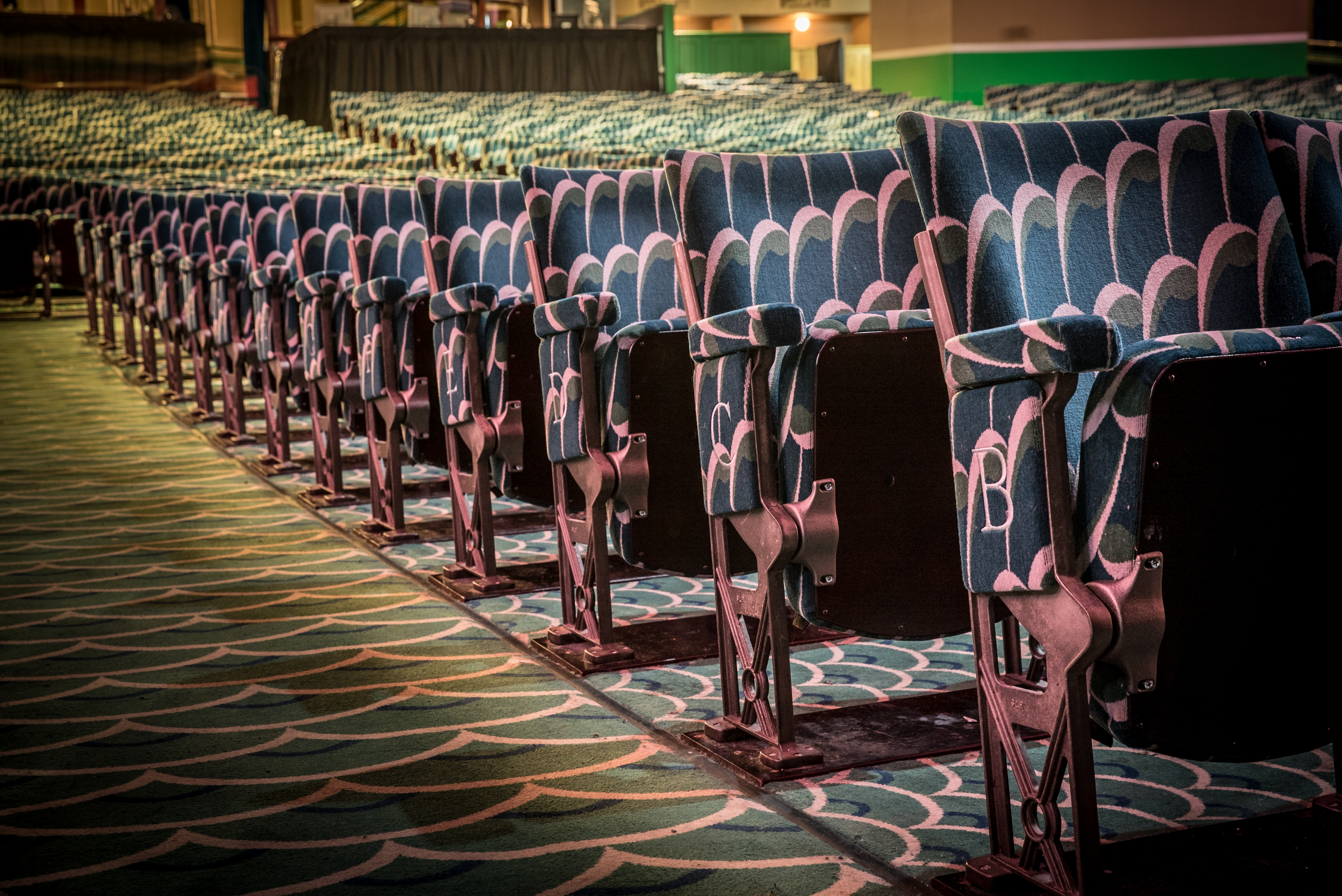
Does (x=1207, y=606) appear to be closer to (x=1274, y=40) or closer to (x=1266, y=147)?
(x=1266, y=147)

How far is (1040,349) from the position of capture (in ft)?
3.84

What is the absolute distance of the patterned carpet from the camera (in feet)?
4.98

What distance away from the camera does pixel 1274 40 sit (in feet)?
53.6

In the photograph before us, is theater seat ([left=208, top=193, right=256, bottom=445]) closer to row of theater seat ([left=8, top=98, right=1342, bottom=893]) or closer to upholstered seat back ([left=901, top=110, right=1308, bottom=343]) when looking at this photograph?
row of theater seat ([left=8, top=98, right=1342, bottom=893])

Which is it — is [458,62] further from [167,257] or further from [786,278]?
[786,278]

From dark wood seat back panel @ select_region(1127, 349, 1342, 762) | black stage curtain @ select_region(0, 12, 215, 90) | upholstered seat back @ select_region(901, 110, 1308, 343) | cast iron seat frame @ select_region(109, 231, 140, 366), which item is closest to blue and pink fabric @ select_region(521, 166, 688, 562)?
upholstered seat back @ select_region(901, 110, 1308, 343)

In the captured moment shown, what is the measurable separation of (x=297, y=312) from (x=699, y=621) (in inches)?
77.6

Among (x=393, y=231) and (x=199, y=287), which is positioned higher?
(x=393, y=231)

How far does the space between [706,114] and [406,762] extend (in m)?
12.8

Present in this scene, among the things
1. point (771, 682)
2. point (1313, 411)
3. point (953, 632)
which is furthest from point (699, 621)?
point (1313, 411)

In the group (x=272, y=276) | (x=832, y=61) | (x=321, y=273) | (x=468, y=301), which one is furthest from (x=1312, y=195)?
(x=832, y=61)

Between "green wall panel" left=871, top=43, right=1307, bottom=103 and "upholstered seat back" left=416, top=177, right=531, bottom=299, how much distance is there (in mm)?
14593

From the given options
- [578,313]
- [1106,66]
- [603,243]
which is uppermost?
[1106,66]

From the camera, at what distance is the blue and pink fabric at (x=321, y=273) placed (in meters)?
3.52
